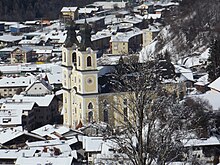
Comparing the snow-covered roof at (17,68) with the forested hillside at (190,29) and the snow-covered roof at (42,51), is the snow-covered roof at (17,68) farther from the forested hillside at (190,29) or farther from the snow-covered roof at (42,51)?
the snow-covered roof at (42,51)

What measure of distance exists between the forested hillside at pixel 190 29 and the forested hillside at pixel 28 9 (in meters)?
18.5

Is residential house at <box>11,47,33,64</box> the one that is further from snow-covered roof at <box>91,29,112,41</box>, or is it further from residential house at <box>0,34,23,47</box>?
residential house at <box>0,34,23,47</box>

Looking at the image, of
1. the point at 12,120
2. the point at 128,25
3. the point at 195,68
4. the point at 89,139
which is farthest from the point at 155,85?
the point at 128,25

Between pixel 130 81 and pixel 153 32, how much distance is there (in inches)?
1101

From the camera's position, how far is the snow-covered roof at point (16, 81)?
23.0m

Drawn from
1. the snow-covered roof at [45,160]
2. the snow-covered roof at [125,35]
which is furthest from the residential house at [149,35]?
the snow-covered roof at [45,160]

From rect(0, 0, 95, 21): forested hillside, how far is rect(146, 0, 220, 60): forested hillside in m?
18.5

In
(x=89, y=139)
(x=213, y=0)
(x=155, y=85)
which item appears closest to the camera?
(x=155, y=85)

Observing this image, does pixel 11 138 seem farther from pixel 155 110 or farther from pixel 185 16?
pixel 185 16

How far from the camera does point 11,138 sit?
1529cm

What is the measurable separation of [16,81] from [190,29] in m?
7.01

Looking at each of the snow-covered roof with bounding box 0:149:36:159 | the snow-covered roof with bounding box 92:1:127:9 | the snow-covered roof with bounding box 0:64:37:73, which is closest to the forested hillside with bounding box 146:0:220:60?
the snow-covered roof with bounding box 0:64:37:73

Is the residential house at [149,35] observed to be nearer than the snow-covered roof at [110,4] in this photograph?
Yes

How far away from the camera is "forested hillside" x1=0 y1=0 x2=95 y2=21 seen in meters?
46.1
